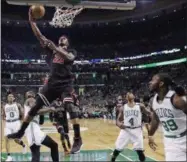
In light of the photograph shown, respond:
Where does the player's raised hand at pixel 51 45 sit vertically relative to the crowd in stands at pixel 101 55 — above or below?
below

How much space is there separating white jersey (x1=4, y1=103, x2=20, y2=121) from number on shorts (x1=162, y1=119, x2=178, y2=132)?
5733mm

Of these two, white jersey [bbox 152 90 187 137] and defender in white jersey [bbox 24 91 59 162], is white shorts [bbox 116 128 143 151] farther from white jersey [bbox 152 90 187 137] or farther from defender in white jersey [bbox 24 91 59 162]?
white jersey [bbox 152 90 187 137]

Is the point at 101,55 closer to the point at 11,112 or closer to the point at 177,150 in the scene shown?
the point at 11,112

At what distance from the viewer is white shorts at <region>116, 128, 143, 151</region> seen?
810 centimetres

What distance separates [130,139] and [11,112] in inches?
126

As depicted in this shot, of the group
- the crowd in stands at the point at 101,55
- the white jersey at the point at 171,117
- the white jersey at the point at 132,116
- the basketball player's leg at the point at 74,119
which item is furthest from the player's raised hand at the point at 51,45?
the crowd in stands at the point at 101,55

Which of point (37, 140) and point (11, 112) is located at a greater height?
point (11, 112)

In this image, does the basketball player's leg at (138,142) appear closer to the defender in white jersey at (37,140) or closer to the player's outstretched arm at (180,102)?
the defender in white jersey at (37,140)

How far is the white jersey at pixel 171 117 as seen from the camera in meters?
4.18

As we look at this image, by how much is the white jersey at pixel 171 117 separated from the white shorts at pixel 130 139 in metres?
3.85

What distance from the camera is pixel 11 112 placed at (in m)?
9.50

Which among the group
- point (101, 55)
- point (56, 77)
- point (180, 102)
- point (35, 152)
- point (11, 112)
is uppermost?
point (101, 55)

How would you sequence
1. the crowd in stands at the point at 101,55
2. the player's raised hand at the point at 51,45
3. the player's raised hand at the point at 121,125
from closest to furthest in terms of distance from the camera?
the player's raised hand at the point at 51,45
the player's raised hand at the point at 121,125
the crowd in stands at the point at 101,55

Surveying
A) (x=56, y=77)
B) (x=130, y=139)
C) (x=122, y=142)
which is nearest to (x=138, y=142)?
(x=130, y=139)
